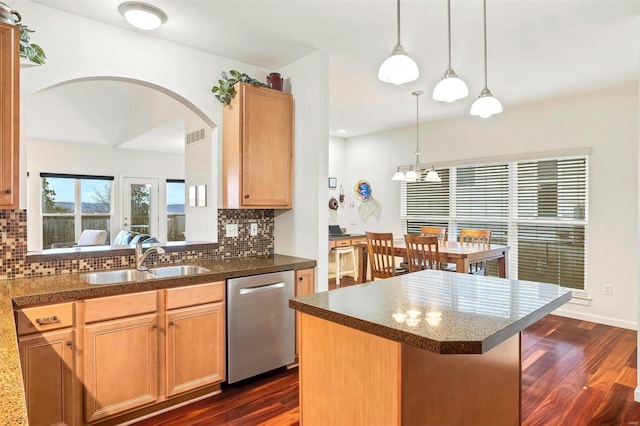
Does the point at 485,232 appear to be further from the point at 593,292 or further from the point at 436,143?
the point at 436,143

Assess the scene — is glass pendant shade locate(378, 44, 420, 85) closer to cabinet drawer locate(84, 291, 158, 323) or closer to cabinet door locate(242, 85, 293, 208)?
cabinet door locate(242, 85, 293, 208)

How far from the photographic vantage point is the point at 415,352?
1386mm

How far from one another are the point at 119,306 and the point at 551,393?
291 centimetres

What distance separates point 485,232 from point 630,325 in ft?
5.57

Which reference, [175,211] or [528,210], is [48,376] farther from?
[175,211]

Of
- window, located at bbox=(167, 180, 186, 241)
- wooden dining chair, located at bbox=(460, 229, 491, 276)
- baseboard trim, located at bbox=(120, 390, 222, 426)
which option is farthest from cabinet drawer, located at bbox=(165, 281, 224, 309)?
window, located at bbox=(167, 180, 186, 241)

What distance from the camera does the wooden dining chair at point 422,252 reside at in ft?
12.7

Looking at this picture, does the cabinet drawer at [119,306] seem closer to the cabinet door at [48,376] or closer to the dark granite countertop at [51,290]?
the dark granite countertop at [51,290]

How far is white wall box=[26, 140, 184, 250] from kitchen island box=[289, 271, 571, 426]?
19.5 feet

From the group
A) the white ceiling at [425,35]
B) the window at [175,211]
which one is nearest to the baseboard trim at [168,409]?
the white ceiling at [425,35]

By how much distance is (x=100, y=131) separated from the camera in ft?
21.3

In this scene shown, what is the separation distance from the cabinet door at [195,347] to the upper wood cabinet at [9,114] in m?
1.09

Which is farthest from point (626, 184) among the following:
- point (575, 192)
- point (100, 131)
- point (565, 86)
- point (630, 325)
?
point (100, 131)

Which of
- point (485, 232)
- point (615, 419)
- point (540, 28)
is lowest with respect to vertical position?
point (615, 419)
